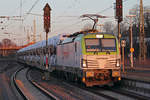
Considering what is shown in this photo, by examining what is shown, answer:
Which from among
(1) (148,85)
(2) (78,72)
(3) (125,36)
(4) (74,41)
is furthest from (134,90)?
(3) (125,36)

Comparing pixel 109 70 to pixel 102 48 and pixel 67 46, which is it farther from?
pixel 67 46

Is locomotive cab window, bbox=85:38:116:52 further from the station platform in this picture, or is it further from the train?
the station platform

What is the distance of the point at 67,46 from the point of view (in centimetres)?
1820

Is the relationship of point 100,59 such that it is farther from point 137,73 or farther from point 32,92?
point 137,73

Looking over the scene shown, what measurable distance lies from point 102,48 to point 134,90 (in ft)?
10.1

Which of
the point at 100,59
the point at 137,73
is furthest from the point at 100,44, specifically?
the point at 137,73

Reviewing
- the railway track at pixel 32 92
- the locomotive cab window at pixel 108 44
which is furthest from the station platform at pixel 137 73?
the railway track at pixel 32 92

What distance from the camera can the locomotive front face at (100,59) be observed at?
1456 centimetres

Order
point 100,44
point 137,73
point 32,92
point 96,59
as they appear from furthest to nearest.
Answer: point 137,73 → point 32,92 → point 100,44 → point 96,59

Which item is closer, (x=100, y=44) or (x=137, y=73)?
(x=100, y=44)

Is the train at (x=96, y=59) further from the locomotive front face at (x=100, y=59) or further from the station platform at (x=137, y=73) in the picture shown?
the station platform at (x=137, y=73)

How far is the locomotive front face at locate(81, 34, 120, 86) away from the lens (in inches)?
573

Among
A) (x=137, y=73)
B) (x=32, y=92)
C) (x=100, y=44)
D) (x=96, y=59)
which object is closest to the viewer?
(x=96, y=59)

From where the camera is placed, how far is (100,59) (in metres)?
14.7
